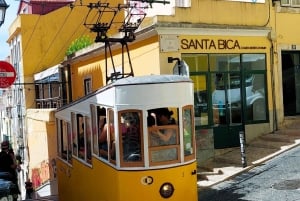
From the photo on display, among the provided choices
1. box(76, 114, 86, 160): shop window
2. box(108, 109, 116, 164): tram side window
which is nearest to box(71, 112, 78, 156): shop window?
box(76, 114, 86, 160): shop window

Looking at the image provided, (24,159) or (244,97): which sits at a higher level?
(244,97)

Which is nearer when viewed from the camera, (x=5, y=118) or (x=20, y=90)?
(x=20, y=90)

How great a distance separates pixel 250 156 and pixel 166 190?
605 cm

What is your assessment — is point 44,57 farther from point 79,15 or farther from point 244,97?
point 244,97

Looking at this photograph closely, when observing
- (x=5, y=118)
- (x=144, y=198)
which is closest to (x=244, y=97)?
(x=144, y=198)

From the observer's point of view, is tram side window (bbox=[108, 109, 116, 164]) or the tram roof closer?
the tram roof

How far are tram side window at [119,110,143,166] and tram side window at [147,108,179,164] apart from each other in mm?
173

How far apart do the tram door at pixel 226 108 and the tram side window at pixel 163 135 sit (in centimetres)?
678

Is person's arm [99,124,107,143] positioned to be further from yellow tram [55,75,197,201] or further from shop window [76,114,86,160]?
shop window [76,114,86,160]

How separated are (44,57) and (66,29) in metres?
1.95

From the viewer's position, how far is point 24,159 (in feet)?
94.5

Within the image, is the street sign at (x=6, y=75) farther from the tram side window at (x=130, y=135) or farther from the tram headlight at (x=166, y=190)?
→ the tram headlight at (x=166, y=190)

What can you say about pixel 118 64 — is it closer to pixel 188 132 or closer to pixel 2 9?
pixel 2 9

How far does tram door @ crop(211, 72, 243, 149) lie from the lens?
14273 mm
